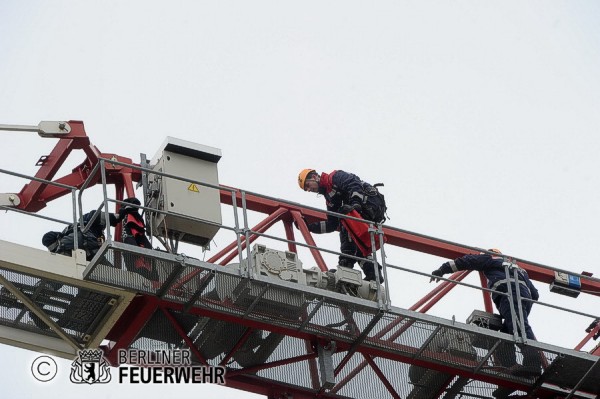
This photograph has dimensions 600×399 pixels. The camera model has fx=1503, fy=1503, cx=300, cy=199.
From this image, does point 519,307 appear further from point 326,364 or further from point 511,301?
point 326,364

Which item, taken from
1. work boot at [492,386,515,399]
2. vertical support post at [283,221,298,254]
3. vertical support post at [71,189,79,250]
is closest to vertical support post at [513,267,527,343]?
work boot at [492,386,515,399]

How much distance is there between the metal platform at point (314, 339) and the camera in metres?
22.7

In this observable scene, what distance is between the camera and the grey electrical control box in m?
24.2

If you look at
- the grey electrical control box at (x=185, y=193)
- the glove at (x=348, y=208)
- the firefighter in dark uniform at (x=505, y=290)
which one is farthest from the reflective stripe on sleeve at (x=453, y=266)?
the grey electrical control box at (x=185, y=193)

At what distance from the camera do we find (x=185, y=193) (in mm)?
24281

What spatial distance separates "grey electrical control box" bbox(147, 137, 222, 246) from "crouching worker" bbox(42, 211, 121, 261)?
2.87 ft

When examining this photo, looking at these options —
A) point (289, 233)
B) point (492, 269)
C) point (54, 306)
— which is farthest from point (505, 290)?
point (54, 306)

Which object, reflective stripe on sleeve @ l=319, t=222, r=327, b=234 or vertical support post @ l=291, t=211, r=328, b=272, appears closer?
vertical support post @ l=291, t=211, r=328, b=272

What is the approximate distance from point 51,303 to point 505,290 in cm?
807

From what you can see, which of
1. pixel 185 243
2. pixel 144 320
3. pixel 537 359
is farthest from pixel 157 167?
pixel 537 359

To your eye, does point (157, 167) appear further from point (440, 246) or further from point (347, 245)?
point (440, 246)

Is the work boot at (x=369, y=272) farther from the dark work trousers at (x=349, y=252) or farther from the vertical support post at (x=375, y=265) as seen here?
the vertical support post at (x=375, y=265)

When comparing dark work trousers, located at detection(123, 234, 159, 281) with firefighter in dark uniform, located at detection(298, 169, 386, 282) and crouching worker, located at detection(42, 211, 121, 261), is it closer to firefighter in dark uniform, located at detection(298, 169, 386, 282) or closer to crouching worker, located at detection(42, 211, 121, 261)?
crouching worker, located at detection(42, 211, 121, 261)

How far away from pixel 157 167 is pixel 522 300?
6.59 metres
